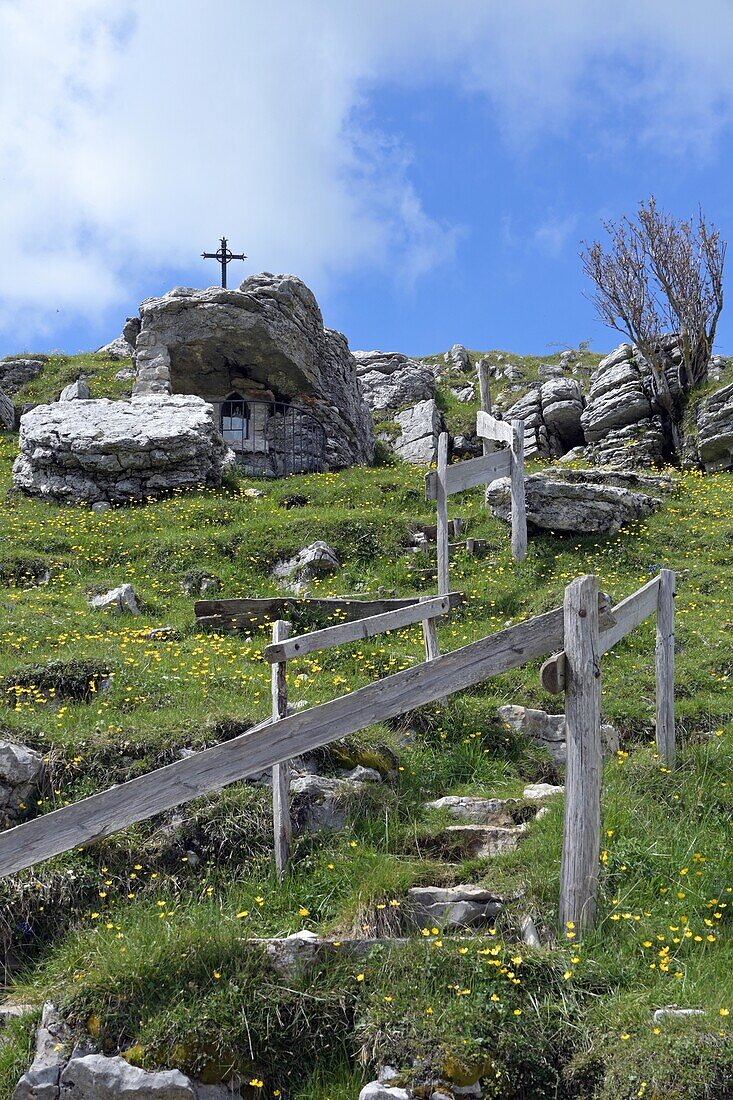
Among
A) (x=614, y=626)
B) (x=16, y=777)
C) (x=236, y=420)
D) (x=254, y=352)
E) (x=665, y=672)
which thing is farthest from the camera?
(x=236, y=420)

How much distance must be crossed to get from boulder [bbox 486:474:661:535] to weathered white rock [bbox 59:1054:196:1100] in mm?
11577

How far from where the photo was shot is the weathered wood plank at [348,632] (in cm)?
702

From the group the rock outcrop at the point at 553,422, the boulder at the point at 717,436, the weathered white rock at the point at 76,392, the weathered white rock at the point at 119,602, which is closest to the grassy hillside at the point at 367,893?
the weathered white rock at the point at 119,602

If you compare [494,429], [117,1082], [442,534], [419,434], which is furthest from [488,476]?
[419,434]

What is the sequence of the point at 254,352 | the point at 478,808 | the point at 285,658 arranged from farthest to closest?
the point at 254,352, the point at 478,808, the point at 285,658

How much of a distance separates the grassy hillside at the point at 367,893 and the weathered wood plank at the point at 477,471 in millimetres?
3084

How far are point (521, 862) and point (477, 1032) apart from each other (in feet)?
A: 4.94

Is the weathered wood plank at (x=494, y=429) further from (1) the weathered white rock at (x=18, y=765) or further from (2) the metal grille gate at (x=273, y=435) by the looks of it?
(1) the weathered white rock at (x=18, y=765)

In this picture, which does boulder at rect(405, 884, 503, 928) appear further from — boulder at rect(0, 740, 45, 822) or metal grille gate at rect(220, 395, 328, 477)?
metal grille gate at rect(220, 395, 328, 477)

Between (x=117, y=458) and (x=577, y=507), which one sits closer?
(x=577, y=507)

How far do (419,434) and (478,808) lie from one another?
801 inches

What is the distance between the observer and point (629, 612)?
728cm

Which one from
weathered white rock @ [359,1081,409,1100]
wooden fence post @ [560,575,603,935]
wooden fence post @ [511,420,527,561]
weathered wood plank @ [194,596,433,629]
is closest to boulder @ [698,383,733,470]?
wooden fence post @ [511,420,527,561]

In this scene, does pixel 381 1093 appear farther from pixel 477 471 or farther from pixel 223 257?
pixel 223 257
